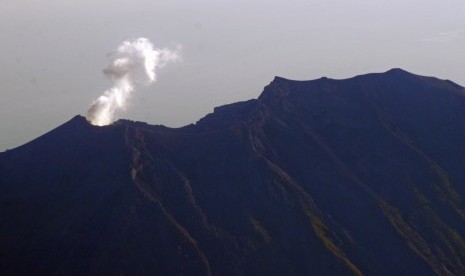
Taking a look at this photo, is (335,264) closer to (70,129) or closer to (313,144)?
(313,144)

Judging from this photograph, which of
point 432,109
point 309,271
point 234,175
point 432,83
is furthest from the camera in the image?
point 432,83

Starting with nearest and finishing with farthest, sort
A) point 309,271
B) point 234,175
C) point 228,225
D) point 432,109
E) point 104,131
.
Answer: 1. point 309,271
2. point 228,225
3. point 234,175
4. point 104,131
5. point 432,109

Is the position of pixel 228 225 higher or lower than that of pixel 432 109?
lower

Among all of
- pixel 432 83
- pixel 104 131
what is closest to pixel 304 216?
pixel 104 131

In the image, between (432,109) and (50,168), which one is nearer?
(50,168)

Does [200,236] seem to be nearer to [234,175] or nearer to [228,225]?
[228,225]

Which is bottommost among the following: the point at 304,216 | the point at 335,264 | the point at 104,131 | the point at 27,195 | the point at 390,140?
the point at 335,264
